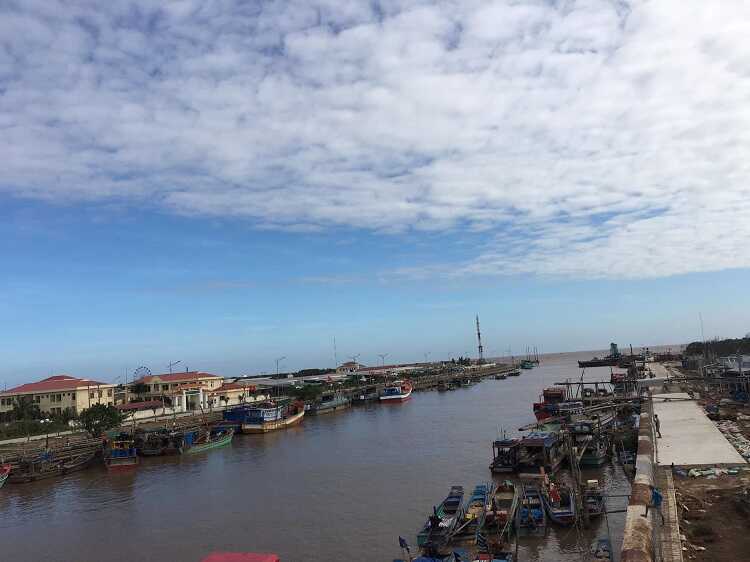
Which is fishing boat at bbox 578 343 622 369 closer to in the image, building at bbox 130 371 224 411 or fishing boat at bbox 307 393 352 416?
fishing boat at bbox 307 393 352 416

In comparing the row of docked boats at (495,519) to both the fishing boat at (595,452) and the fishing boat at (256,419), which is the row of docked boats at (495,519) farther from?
the fishing boat at (256,419)

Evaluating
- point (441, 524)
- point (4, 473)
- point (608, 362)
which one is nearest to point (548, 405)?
point (441, 524)

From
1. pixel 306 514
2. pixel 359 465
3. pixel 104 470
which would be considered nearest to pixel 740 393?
pixel 359 465

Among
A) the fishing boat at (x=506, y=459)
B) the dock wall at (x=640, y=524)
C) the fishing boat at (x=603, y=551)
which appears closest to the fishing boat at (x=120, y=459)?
the fishing boat at (x=506, y=459)

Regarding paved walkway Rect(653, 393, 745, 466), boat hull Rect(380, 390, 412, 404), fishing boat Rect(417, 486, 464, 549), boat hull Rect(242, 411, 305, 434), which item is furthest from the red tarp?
boat hull Rect(380, 390, 412, 404)

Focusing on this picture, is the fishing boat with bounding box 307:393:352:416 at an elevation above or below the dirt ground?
below

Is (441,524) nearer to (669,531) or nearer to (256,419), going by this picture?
(669,531)
